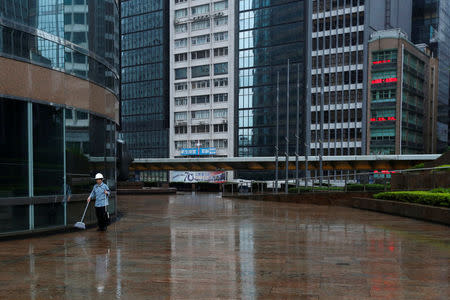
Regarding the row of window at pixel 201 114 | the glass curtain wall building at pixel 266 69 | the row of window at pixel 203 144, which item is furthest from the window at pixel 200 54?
the row of window at pixel 203 144

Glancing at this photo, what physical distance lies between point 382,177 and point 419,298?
18.3m

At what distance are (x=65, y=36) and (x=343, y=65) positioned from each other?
7238 cm

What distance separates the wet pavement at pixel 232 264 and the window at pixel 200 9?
293ft

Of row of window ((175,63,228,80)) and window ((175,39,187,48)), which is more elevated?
window ((175,39,187,48))

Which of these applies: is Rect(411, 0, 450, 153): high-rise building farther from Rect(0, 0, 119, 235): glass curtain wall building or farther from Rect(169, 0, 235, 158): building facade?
Rect(0, 0, 119, 235): glass curtain wall building

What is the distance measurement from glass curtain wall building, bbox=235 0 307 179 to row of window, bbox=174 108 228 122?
3576 millimetres

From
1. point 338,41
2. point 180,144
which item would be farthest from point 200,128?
point 338,41

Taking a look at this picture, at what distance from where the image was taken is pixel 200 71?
9600 cm

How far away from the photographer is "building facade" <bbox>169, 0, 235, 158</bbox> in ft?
305

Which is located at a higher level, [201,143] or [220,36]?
[220,36]

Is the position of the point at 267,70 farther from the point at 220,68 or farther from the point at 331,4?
the point at 331,4

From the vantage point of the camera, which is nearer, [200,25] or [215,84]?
[215,84]

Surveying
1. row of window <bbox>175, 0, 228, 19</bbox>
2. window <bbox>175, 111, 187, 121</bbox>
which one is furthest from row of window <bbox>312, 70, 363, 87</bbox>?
window <bbox>175, 111, 187, 121</bbox>

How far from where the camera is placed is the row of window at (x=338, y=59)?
77.8 metres
